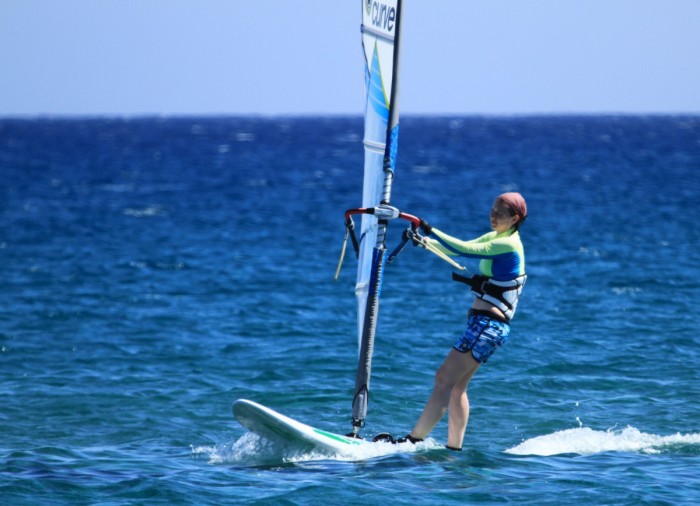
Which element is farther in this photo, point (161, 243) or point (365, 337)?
point (161, 243)

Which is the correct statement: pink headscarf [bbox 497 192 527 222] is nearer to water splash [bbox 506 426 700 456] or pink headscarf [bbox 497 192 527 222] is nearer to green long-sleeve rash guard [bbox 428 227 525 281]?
green long-sleeve rash guard [bbox 428 227 525 281]

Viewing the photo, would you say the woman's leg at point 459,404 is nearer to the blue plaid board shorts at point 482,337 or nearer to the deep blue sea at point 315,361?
the blue plaid board shorts at point 482,337

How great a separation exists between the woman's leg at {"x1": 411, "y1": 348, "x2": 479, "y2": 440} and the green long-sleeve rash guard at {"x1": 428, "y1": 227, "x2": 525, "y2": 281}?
82cm

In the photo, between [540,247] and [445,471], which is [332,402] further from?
[540,247]

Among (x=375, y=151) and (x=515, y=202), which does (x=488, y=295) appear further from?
(x=375, y=151)

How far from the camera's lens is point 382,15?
1073 centimetres

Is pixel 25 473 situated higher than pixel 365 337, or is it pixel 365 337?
pixel 365 337

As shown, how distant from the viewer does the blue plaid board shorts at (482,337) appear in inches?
393

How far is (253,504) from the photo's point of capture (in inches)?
361

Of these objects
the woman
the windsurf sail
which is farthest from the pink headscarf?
the windsurf sail

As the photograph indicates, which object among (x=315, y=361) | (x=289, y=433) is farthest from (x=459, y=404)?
(x=315, y=361)

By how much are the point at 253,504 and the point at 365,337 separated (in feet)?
7.39

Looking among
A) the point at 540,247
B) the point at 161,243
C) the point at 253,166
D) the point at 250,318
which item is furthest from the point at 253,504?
the point at 253,166

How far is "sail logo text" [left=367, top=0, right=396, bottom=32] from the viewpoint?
10.7m
